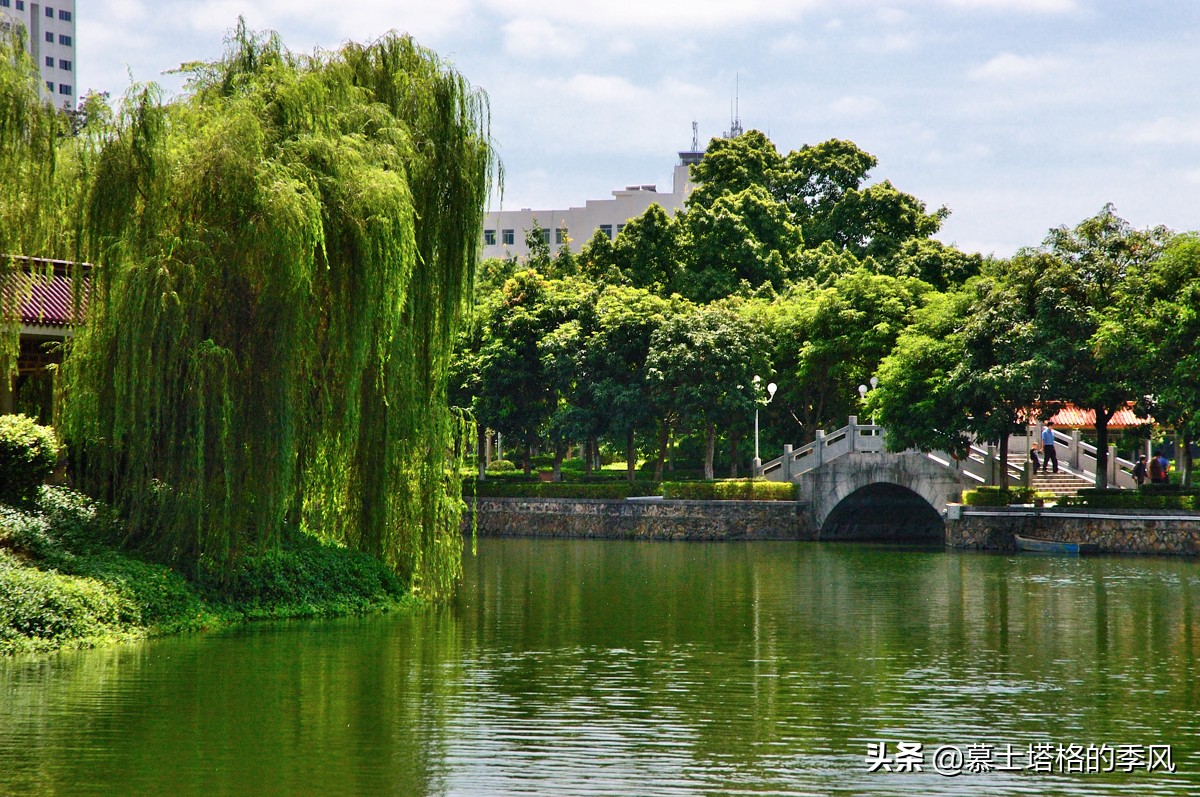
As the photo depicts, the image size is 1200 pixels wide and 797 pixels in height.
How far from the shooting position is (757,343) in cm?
5044

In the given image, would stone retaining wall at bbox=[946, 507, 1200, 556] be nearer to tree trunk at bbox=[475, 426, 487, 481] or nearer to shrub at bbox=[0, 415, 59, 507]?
tree trunk at bbox=[475, 426, 487, 481]

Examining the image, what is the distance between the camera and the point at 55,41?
114 metres

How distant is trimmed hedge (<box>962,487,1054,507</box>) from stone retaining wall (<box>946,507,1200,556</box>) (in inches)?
14.4

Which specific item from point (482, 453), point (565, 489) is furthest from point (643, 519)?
point (482, 453)

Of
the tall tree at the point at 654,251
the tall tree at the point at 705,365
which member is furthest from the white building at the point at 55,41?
the tall tree at the point at 705,365

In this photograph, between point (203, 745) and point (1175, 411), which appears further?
point (1175, 411)

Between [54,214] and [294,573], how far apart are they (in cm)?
706

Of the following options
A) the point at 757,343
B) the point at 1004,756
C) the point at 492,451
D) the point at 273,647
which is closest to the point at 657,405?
the point at 757,343

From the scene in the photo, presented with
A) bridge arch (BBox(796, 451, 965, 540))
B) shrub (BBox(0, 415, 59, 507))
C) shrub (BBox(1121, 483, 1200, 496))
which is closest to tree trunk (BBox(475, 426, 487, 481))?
bridge arch (BBox(796, 451, 965, 540))

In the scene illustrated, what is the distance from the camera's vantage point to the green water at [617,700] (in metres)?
11.1

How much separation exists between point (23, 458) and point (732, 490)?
31.0 metres

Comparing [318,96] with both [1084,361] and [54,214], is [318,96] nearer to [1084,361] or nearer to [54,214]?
[54,214]

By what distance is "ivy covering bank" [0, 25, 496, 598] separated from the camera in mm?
18969

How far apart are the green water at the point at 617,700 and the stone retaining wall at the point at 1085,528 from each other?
11.4m
